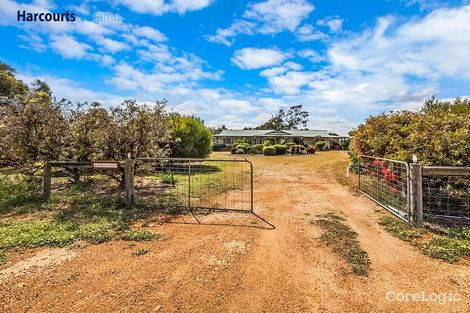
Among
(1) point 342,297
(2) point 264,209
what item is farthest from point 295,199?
(1) point 342,297

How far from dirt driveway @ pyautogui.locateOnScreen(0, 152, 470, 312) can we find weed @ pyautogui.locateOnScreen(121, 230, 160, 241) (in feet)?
A: 0.70

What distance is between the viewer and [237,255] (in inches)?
168

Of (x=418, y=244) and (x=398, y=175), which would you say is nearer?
(x=418, y=244)

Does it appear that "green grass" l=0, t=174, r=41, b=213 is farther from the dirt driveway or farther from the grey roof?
the grey roof

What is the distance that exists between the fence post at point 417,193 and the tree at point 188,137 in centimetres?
1204

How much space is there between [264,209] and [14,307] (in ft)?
16.9

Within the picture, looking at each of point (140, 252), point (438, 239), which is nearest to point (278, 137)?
point (438, 239)

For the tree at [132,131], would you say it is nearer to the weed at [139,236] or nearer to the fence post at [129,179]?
the fence post at [129,179]

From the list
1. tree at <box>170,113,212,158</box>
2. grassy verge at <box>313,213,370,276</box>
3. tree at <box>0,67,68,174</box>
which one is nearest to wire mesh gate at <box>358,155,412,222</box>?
grassy verge at <box>313,213,370,276</box>

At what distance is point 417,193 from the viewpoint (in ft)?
17.9

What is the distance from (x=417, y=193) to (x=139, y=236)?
552 centimetres

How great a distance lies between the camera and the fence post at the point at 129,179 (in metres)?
6.96

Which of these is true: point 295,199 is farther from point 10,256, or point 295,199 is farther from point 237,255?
point 10,256

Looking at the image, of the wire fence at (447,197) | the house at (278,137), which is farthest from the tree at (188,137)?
the house at (278,137)
